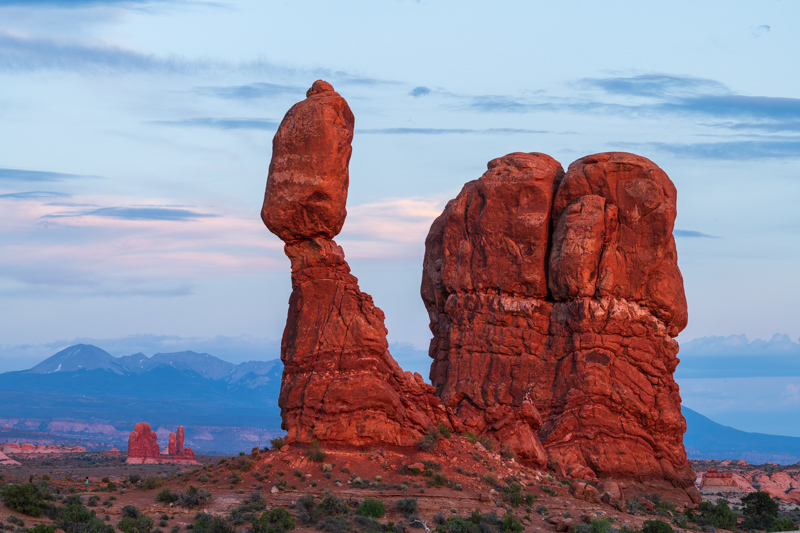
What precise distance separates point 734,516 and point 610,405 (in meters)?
7.46

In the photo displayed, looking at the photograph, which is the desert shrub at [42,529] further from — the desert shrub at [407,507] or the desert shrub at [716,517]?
the desert shrub at [716,517]

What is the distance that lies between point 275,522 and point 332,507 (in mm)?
2304

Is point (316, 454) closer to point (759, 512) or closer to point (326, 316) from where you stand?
point (326, 316)

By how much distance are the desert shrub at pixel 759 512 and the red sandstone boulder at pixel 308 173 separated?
70.6ft

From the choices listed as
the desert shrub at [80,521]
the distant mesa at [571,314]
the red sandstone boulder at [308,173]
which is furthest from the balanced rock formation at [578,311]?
the desert shrub at [80,521]

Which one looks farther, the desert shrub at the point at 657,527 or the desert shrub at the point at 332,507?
the desert shrub at the point at 657,527

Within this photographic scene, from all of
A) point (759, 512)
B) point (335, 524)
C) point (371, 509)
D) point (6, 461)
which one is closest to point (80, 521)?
point (335, 524)

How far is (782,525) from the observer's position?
4853 cm

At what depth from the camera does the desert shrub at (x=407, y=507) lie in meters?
38.8

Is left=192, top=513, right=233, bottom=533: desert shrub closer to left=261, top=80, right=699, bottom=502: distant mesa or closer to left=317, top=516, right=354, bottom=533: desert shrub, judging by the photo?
left=317, top=516, right=354, bottom=533: desert shrub

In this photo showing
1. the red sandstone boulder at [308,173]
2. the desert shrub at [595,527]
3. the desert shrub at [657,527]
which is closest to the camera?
the desert shrub at [595,527]

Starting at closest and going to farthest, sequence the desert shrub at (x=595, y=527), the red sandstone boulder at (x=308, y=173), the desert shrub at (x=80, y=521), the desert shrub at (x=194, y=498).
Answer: the desert shrub at (x=80, y=521)
the desert shrub at (x=595, y=527)
the desert shrub at (x=194, y=498)
the red sandstone boulder at (x=308, y=173)

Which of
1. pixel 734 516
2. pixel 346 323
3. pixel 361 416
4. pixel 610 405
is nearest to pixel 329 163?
pixel 346 323

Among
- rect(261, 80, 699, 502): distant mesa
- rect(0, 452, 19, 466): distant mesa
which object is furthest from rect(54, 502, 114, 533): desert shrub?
rect(0, 452, 19, 466): distant mesa
